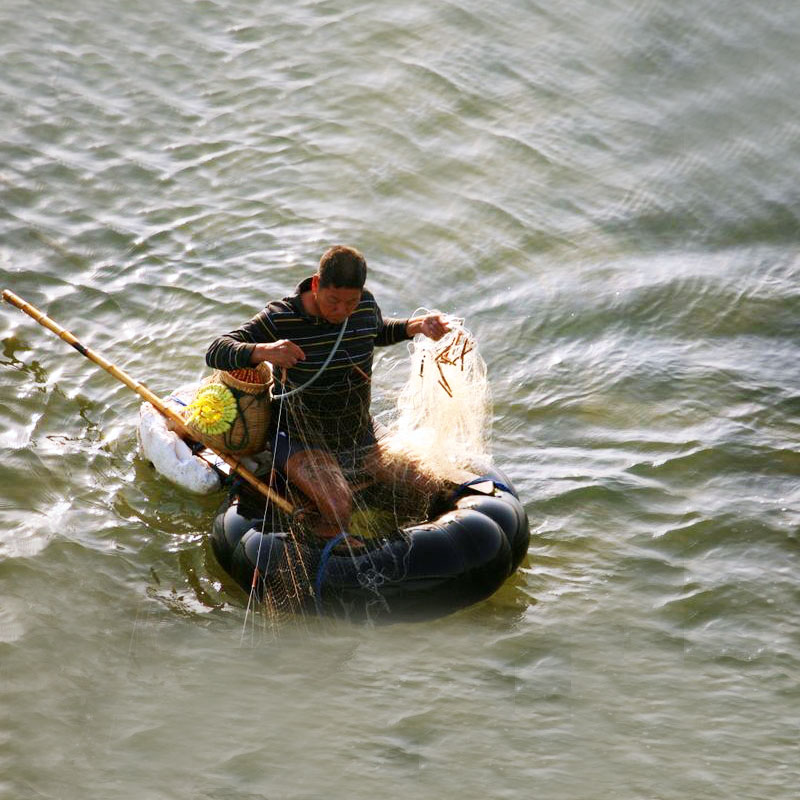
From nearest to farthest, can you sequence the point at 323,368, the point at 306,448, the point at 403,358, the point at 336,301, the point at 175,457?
the point at 336,301, the point at 323,368, the point at 306,448, the point at 175,457, the point at 403,358

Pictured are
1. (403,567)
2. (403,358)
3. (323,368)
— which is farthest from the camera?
(403,358)

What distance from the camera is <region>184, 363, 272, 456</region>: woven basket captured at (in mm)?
7500

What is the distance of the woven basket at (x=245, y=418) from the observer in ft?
24.6

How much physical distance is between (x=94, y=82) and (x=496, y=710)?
980 centimetres

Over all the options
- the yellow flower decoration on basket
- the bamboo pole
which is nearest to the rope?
the yellow flower decoration on basket

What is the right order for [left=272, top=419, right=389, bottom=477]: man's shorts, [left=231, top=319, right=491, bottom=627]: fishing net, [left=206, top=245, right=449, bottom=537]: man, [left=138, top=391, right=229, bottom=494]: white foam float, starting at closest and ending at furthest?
[left=206, top=245, right=449, bottom=537]: man < [left=231, top=319, right=491, bottom=627]: fishing net < [left=272, top=419, right=389, bottom=477]: man's shorts < [left=138, top=391, right=229, bottom=494]: white foam float

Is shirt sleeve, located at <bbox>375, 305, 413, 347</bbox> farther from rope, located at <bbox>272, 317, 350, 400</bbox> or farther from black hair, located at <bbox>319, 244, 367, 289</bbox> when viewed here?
black hair, located at <bbox>319, 244, 367, 289</bbox>

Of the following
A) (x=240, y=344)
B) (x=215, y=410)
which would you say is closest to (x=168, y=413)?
(x=215, y=410)

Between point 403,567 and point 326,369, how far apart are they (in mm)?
1295

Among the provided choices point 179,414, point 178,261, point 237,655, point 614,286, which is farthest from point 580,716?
point 178,261

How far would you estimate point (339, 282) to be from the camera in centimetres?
694

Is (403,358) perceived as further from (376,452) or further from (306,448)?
(306,448)

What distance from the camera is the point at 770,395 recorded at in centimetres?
938

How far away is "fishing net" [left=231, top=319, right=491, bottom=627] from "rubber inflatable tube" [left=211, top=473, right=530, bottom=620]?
0.76ft
